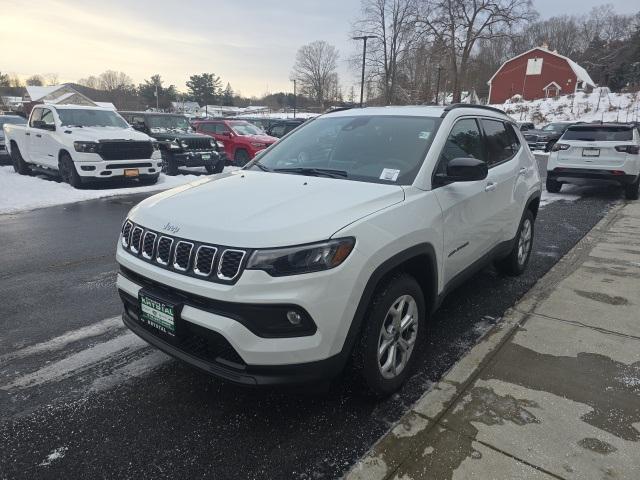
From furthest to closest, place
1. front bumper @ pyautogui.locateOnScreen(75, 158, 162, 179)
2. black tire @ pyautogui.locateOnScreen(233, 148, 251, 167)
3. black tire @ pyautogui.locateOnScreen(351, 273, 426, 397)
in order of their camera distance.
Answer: black tire @ pyautogui.locateOnScreen(233, 148, 251, 167), front bumper @ pyautogui.locateOnScreen(75, 158, 162, 179), black tire @ pyautogui.locateOnScreen(351, 273, 426, 397)

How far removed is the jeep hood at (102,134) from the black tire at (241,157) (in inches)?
166

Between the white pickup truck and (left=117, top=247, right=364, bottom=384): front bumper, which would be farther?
the white pickup truck

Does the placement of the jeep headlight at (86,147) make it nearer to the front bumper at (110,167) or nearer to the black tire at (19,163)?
the front bumper at (110,167)

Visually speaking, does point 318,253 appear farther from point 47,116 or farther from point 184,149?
point 47,116

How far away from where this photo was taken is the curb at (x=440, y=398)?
235 centimetres

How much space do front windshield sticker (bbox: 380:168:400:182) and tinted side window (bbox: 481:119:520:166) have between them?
1449 mm

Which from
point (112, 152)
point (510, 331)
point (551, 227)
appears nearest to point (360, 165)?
point (510, 331)

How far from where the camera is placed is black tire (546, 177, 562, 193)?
11.6 metres

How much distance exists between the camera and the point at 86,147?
1074cm

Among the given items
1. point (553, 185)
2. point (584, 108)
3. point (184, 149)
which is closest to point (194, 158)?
point (184, 149)

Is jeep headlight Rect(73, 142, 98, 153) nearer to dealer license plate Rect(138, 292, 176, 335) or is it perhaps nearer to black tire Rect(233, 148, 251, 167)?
black tire Rect(233, 148, 251, 167)

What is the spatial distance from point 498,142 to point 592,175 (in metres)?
7.59

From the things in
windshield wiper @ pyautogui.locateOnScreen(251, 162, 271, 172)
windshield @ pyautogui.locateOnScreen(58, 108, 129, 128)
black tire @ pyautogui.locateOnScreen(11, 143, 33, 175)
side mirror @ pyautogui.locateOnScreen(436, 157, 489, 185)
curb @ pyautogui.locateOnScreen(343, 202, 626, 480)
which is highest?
windshield @ pyautogui.locateOnScreen(58, 108, 129, 128)

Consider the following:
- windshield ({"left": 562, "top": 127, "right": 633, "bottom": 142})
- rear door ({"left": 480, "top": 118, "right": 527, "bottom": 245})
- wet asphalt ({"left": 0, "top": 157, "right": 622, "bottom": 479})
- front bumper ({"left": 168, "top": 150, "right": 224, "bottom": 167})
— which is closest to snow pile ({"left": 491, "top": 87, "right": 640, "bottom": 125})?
windshield ({"left": 562, "top": 127, "right": 633, "bottom": 142})
